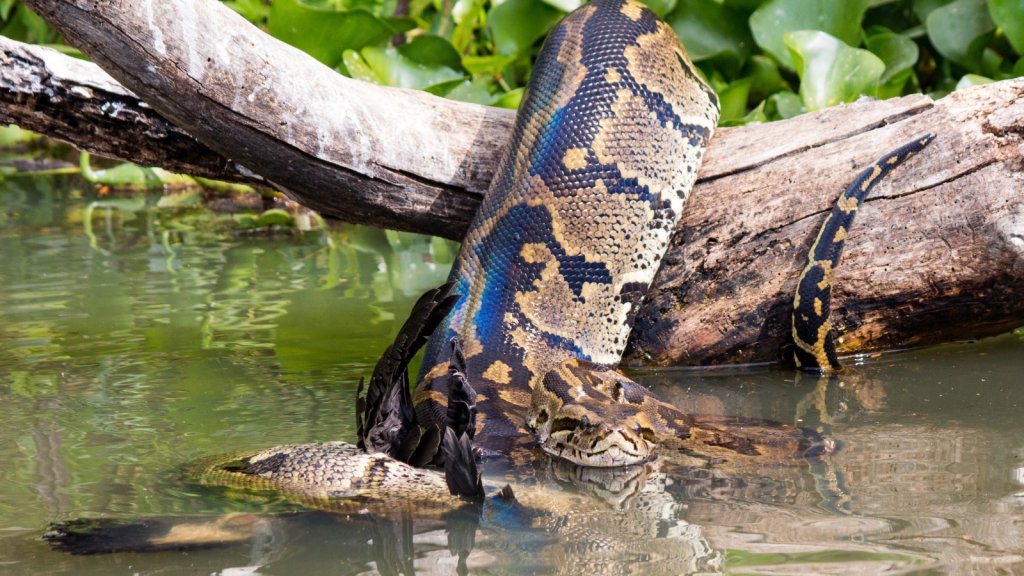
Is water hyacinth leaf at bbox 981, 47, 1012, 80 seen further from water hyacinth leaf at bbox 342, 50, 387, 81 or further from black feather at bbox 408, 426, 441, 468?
black feather at bbox 408, 426, 441, 468

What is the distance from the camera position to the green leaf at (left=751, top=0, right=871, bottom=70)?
23.9ft

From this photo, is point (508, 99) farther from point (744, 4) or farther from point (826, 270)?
point (826, 270)

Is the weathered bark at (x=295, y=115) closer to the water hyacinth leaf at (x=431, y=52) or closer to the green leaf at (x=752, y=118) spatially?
the green leaf at (x=752, y=118)

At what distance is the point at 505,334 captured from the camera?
4.34 m

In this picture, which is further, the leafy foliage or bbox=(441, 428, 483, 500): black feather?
the leafy foliage

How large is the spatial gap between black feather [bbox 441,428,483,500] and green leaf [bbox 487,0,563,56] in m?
6.59

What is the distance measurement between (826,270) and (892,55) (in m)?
4.10

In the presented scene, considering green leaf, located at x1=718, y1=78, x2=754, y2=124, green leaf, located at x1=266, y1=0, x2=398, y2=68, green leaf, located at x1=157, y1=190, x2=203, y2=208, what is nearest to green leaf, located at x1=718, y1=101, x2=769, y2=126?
green leaf, located at x1=718, y1=78, x2=754, y2=124

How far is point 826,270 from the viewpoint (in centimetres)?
455

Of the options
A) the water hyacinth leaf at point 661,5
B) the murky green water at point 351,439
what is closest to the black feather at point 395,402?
the murky green water at point 351,439

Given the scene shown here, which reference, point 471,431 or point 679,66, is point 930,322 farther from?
point 471,431

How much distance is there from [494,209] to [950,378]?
2.50m

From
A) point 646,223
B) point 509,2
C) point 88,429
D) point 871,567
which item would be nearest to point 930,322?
point 646,223

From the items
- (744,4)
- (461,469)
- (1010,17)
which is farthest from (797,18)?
(461,469)
